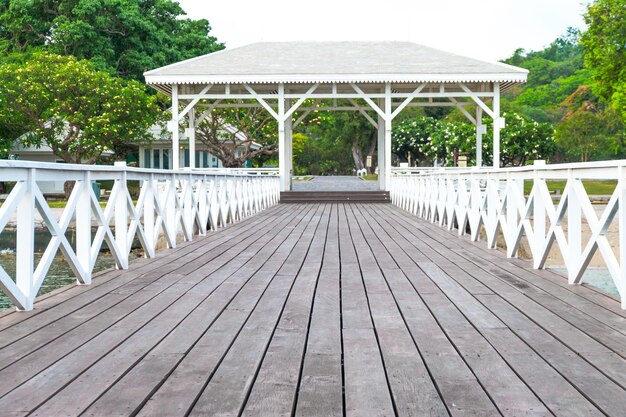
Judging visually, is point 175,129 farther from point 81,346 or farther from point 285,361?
point 285,361

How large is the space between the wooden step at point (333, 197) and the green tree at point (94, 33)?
15946mm

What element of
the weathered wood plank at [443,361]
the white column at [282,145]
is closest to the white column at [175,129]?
the white column at [282,145]

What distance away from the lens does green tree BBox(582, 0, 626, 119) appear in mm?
27609

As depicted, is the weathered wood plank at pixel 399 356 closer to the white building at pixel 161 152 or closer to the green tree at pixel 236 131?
the green tree at pixel 236 131

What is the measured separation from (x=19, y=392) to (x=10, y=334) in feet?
3.50

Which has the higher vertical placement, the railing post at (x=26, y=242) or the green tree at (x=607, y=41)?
the green tree at (x=607, y=41)

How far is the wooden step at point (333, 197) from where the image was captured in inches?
794

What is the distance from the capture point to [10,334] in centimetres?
370

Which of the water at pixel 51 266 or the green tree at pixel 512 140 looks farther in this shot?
the green tree at pixel 512 140

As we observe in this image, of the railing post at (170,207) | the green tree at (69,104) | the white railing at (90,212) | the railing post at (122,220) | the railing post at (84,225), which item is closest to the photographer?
the white railing at (90,212)

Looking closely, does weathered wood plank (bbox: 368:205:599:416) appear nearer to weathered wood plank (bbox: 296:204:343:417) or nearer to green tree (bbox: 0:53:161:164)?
weathered wood plank (bbox: 296:204:343:417)

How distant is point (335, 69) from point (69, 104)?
11.8 m

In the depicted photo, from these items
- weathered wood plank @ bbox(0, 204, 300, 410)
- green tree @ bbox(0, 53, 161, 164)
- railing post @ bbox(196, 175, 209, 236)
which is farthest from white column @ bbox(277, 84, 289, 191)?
weathered wood plank @ bbox(0, 204, 300, 410)

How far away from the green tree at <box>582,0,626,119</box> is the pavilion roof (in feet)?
27.8
